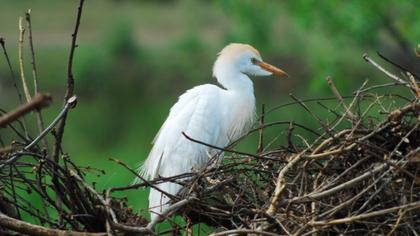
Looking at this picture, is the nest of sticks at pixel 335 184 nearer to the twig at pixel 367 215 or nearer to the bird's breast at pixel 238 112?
the twig at pixel 367 215

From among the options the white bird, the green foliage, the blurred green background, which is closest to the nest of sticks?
the white bird

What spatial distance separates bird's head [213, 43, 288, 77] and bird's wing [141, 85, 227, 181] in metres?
0.14

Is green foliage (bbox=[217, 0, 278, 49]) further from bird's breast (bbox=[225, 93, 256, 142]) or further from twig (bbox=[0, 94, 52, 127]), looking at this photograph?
twig (bbox=[0, 94, 52, 127])

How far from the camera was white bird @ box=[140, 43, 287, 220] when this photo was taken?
4918mm

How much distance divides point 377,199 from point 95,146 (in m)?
12.1

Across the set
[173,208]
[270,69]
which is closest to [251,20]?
[270,69]

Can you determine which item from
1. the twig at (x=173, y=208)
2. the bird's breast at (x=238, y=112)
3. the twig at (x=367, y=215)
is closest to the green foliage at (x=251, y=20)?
the bird's breast at (x=238, y=112)

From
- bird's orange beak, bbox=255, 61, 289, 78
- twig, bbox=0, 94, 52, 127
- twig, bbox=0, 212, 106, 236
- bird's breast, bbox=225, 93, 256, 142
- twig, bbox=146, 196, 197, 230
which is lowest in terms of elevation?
twig, bbox=0, 212, 106, 236

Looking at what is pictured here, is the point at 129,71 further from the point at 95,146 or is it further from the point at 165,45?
the point at 95,146

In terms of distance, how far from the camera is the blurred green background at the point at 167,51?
13.5 m

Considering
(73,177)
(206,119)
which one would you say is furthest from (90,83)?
(73,177)

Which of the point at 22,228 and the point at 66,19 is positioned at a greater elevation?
the point at 66,19

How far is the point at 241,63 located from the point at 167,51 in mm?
13941

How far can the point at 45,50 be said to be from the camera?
1902cm
